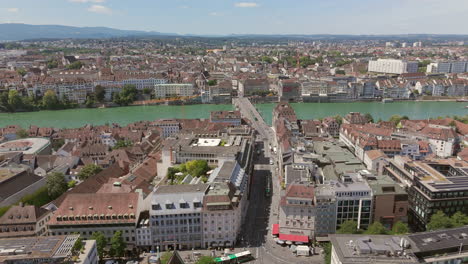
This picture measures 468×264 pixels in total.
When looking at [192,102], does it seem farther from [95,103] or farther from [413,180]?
[413,180]

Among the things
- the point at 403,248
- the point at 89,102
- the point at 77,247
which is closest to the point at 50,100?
the point at 89,102

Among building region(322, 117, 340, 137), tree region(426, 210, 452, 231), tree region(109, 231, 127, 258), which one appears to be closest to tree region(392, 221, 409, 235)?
tree region(426, 210, 452, 231)

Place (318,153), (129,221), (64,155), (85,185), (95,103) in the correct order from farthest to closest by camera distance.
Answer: (95,103)
(64,155)
(318,153)
(85,185)
(129,221)

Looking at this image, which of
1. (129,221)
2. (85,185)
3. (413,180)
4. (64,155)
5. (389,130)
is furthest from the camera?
(389,130)

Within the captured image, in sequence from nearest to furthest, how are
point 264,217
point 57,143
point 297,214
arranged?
point 297,214, point 264,217, point 57,143

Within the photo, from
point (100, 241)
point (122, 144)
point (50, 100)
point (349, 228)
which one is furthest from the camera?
point (50, 100)

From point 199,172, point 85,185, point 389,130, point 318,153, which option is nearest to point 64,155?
point 85,185

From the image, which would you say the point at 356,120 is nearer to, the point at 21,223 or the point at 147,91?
the point at 21,223
